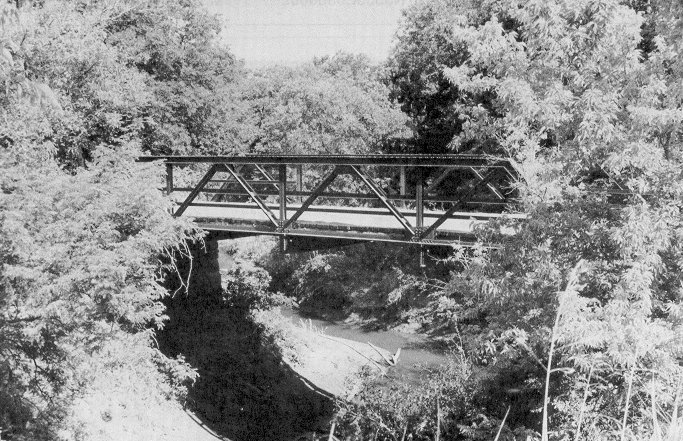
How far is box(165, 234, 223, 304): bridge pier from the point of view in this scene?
16.8m

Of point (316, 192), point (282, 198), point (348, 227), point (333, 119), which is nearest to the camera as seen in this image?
point (316, 192)

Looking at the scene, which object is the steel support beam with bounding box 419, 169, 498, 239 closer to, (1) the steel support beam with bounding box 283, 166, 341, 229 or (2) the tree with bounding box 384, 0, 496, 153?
(1) the steel support beam with bounding box 283, 166, 341, 229

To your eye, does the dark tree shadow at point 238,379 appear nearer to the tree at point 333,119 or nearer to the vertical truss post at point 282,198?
the vertical truss post at point 282,198

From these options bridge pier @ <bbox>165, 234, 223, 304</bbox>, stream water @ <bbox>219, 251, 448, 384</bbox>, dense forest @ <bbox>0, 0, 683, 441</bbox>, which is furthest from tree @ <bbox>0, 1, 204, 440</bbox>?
stream water @ <bbox>219, 251, 448, 384</bbox>

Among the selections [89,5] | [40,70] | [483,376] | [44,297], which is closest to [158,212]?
[44,297]

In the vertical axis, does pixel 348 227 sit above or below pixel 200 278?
above

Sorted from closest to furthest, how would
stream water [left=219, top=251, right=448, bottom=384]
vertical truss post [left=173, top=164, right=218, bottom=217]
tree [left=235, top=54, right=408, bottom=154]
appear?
vertical truss post [left=173, top=164, right=218, bottom=217] → stream water [left=219, top=251, right=448, bottom=384] → tree [left=235, top=54, right=408, bottom=154]

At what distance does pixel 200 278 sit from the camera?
58.9 feet

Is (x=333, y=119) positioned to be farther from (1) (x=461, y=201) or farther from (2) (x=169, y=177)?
(1) (x=461, y=201)

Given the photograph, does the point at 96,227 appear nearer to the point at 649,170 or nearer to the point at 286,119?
the point at 649,170

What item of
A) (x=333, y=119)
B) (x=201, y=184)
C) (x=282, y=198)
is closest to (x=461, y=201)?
(x=282, y=198)

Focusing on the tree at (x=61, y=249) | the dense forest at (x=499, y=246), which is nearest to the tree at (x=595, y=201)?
the dense forest at (x=499, y=246)

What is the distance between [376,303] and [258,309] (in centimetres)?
699

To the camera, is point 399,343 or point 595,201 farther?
point 399,343
